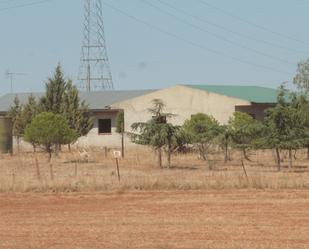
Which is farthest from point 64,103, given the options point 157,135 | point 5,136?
point 157,135

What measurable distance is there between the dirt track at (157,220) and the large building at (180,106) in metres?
29.9

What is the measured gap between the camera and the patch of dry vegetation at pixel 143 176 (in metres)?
24.6

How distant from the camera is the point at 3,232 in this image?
16.0 meters

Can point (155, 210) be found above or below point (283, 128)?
below

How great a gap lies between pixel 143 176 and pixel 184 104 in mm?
27113

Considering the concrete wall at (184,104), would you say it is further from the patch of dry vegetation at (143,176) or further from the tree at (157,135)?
the tree at (157,135)

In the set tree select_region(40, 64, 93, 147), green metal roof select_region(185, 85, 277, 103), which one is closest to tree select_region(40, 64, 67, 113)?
tree select_region(40, 64, 93, 147)

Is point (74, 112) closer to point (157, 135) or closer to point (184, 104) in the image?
point (184, 104)

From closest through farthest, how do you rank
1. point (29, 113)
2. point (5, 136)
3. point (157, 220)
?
point (157, 220) < point (5, 136) < point (29, 113)

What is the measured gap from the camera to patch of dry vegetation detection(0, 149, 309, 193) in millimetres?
24609

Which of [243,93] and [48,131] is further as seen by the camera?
[243,93]

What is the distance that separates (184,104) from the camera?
54.3m

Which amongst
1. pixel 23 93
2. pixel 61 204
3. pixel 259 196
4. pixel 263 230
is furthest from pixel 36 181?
pixel 23 93

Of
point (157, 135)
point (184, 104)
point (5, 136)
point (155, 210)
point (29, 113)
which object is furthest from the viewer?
point (184, 104)
